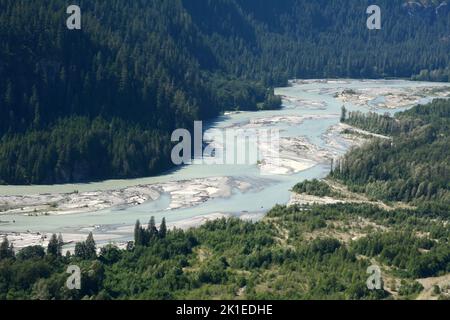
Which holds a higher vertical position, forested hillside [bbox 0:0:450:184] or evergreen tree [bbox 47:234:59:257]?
forested hillside [bbox 0:0:450:184]

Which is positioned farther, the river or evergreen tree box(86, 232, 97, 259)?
the river

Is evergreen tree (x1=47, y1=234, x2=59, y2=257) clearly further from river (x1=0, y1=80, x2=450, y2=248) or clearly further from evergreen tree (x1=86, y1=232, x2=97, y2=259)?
river (x1=0, y1=80, x2=450, y2=248)

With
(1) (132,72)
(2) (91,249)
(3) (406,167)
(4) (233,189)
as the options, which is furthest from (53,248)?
(1) (132,72)

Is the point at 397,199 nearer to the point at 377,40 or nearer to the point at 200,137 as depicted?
the point at 200,137

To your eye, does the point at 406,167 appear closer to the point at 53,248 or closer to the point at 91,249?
the point at 91,249

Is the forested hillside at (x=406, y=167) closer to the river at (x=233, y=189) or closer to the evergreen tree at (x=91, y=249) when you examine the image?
the river at (x=233, y=189)

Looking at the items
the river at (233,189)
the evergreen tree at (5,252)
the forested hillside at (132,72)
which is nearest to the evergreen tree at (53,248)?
the evergreen tree at (5,252)

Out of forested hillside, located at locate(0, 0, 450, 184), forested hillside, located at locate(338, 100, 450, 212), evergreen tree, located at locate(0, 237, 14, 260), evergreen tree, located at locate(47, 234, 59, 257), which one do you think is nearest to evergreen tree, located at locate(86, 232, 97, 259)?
evergreen tree, located at locate(47, 234, 59, 257)

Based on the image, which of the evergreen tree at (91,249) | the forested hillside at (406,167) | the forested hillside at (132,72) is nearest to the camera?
the evergreen tree at (91,249)
